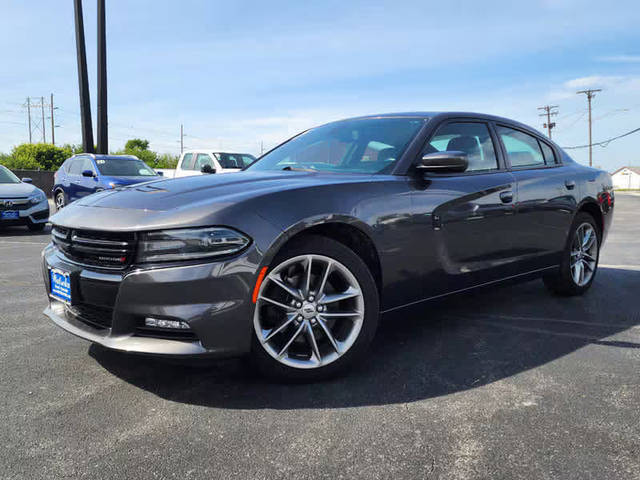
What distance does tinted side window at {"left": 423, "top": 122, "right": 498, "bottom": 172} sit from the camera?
11.5ft

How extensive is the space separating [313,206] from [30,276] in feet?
13.5

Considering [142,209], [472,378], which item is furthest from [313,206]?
[472,378]

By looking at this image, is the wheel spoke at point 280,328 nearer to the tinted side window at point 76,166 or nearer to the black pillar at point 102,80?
the tinted side window at point 76,166

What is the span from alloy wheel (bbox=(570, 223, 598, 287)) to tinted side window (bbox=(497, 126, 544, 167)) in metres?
0.76

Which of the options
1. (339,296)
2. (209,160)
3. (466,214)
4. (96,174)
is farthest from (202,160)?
(339,296)

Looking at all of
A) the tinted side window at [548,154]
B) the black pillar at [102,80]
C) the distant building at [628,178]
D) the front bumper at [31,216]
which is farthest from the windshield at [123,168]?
the distant building at [628,178]

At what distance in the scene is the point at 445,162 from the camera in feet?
9.91

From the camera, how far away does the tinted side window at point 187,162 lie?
613 inches

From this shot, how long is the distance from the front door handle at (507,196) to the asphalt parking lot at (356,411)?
0.77 m

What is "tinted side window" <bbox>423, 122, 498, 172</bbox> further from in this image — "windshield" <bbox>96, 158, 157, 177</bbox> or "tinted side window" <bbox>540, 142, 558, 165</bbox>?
"windshield" <bbox>96, 158, 157, 177</bbox>

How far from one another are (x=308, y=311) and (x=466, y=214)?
1.28 meters

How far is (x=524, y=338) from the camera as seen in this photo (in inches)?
136

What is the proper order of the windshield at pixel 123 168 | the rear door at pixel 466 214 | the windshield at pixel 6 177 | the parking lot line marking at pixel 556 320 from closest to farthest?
the rear door at pixel 466 214 → the parking lot line marking at pixel 556 320 → the windshield at pixel 6 177 → the windshield at pixel 123 168

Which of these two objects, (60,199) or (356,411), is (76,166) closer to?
(60,199)
